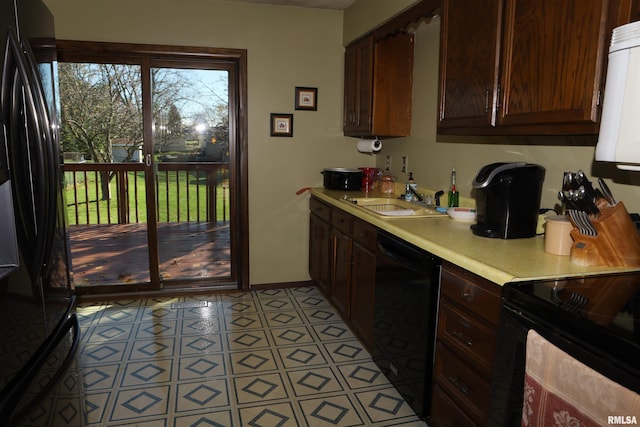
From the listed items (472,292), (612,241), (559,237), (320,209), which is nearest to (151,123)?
(320,209)

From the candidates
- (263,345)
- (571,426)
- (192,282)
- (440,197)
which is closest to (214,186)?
(192,282)

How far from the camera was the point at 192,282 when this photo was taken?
415 centimetres

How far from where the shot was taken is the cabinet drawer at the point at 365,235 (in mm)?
2594

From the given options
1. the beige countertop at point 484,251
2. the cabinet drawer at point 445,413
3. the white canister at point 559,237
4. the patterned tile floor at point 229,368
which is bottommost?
the patterned tile floor at point 229,368

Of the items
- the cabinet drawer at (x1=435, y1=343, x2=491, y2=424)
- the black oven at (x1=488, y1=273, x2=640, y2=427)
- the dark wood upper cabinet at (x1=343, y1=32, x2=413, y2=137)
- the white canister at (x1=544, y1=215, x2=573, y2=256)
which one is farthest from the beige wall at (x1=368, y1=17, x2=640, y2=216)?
the cabinet drawer at (x1=435, y1=343, x2=491, y2=424)

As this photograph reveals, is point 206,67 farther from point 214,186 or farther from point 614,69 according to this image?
point 614,69

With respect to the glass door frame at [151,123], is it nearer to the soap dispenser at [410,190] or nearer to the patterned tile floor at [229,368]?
the patterned tile floor at [229,368]

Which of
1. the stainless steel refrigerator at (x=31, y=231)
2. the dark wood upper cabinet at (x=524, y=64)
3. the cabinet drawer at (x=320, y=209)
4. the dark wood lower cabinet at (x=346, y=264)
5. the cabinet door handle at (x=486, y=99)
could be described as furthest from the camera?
the cabinet drawer at (x=320, y=209)

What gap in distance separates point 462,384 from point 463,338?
0.18 meters

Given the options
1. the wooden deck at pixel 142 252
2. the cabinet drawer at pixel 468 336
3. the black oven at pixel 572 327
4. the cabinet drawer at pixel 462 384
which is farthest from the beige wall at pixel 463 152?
the wooden deck at pixel 142 252

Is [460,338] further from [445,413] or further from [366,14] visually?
[366,14]

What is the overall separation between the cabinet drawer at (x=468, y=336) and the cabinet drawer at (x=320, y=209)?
5.60 feet

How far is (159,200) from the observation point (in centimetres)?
406

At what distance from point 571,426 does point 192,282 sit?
3.54 metres
